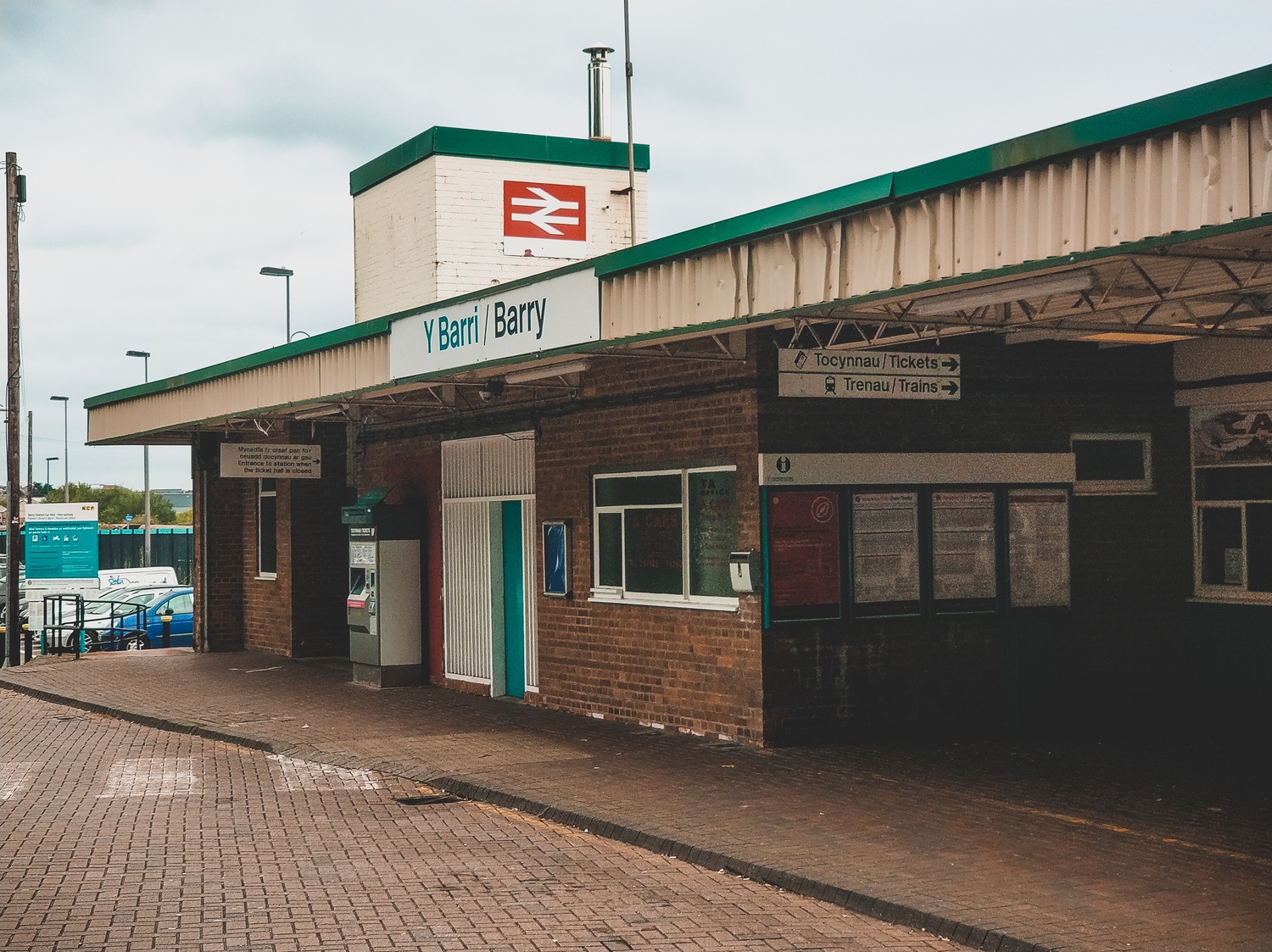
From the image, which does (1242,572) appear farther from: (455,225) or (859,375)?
(455,225)

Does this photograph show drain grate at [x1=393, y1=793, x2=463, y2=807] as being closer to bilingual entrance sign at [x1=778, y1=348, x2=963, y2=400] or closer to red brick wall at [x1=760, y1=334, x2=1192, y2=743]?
red brick wall at [x1=760, y1=334, x2=1192, y2=743]

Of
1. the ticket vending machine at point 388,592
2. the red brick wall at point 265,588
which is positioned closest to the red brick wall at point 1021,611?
the ticket vending machine at point 388,592

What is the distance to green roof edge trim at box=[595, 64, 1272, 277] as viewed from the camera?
261 inches

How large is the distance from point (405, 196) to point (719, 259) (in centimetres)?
1335

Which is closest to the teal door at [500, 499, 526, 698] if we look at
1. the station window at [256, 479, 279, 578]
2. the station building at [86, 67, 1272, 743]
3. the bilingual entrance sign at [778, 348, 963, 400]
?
the station building at [86, 67, 1272, 743]

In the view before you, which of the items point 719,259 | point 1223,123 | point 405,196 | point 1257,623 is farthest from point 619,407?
point 405,196

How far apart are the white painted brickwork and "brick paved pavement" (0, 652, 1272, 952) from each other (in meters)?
8.42

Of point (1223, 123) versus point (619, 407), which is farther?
point (619, 407)

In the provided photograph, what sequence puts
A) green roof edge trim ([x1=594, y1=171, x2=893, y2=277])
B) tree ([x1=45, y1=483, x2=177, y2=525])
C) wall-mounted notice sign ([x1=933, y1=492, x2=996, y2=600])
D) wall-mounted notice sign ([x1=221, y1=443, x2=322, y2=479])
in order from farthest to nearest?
tree ([x1=45, y1=483, x2=177, y2=525]) → wall-mounted notice sign ([x1=221, y1=443, x2=322, y2=479]) → wall-mounted notice sign ([x1=933, y1=492, x2=996, y2=600]) → green roof edge trim ([x1=594, y1=171, x2=893, y2=277])

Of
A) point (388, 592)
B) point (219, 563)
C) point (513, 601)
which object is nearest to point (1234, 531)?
point (513, 601)

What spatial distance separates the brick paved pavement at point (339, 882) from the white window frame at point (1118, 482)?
6631 millimetres

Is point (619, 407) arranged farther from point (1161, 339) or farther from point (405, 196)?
point (405, 196)

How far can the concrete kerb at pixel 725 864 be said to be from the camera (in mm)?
6906

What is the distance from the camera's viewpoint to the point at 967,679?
1305 centimetres
